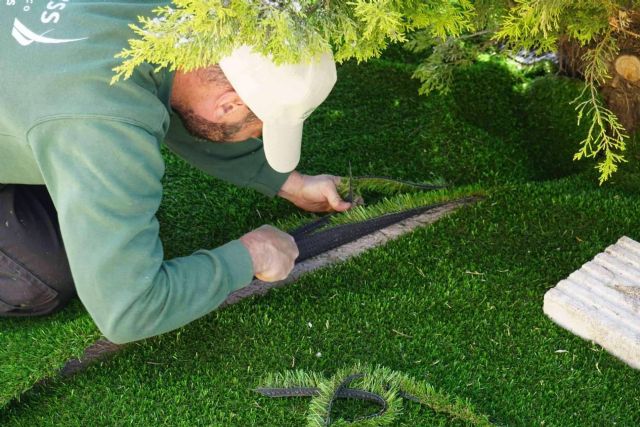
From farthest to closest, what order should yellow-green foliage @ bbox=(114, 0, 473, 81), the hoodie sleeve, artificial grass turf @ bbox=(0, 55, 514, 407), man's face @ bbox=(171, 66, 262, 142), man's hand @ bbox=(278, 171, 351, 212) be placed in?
man's hand @ bbox=(278, 171, 351, 212) < artificial grass turf @ bbox=(0, 55, 514, 407) < man's face @ bbox=(171, 66, 262, 142) < the hoodie sleeve < yellow-green foliage @ bbox=(114, 0, 473, 81)

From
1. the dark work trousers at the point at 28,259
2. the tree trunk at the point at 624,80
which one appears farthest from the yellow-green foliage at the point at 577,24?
the dark work trousers at the point at 28,259

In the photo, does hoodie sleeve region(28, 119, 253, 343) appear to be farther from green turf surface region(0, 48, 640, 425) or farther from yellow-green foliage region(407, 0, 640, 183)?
yellow-green foliage region(407, 0, 640, 183)

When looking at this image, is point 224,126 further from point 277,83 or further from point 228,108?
point 277,83

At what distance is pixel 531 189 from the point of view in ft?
10.1

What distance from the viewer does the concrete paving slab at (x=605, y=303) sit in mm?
2330

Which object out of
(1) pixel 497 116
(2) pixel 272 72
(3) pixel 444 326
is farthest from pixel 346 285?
(1) pixel 497 116

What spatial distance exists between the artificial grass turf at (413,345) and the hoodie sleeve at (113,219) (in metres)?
0.34

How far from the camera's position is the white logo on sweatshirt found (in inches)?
80.1

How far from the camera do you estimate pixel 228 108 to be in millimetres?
2211

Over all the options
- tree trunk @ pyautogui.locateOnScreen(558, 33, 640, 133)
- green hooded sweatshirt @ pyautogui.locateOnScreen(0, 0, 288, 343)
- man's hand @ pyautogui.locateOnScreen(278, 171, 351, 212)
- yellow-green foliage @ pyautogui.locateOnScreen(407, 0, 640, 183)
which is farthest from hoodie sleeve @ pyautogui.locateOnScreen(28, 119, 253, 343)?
tree trunk @ pyautogui.locateOnScreen(558, 33, 640, 133)

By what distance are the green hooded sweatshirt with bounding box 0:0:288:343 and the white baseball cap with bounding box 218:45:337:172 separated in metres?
0.25

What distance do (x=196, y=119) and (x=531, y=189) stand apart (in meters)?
1.53

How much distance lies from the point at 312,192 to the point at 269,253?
0.74 metres

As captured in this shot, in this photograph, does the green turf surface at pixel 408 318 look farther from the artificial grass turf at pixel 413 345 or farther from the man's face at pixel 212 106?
the man's face at pixel 212 106
